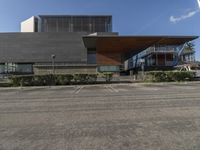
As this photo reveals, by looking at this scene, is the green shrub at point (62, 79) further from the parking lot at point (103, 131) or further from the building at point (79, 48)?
the parking lot at point (103, 131)

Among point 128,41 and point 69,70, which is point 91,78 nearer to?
point 128,41

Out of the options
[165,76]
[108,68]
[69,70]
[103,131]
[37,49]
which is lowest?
[103,131]

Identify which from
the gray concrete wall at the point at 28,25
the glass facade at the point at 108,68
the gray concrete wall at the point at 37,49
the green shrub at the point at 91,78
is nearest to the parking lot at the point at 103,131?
the green shrub at the point at 91,78

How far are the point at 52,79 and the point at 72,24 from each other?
47.2 m

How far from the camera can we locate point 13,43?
2356 inches

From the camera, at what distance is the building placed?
148 ft

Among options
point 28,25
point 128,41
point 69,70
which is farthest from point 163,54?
point 28,25

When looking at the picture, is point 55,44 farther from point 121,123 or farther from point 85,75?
point 121,123

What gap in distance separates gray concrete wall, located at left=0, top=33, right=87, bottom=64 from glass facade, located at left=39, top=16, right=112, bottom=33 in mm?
9570

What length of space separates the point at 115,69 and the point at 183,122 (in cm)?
4173

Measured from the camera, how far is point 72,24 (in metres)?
69.0

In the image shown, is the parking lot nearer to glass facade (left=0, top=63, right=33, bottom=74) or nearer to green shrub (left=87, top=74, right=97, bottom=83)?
green shrub (left=87, top=74, right=97, bottom=83)

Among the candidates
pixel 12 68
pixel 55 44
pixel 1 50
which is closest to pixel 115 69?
pixel 55 44

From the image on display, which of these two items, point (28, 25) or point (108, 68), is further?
point (28, 25)
